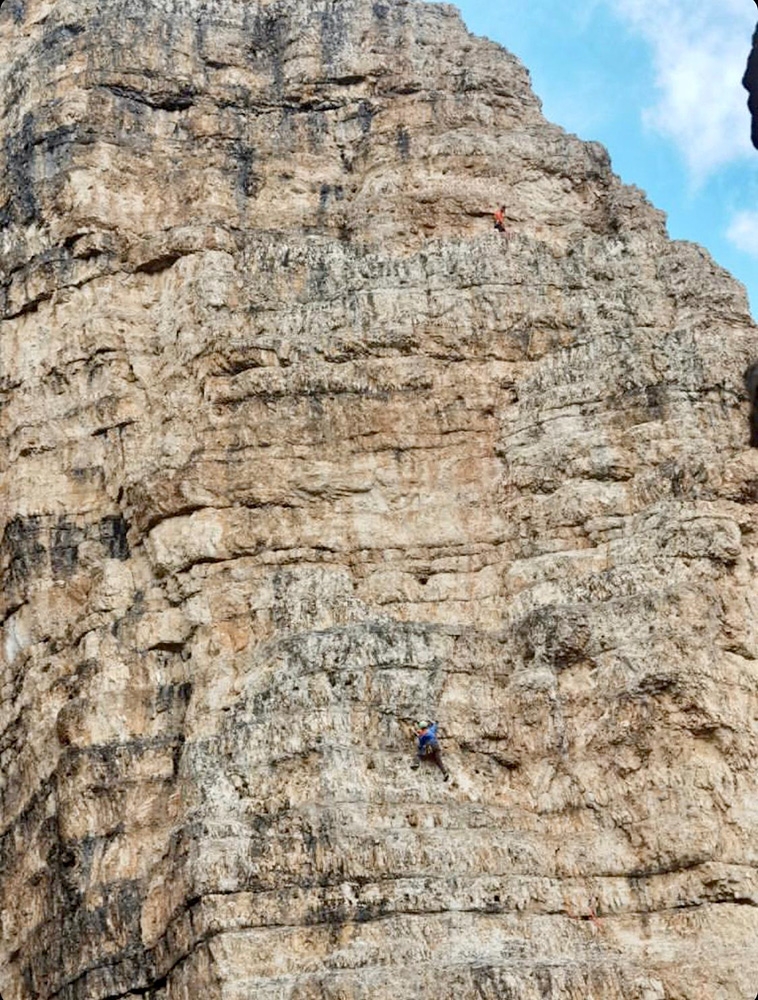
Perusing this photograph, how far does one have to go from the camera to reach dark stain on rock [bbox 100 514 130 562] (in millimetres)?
38250

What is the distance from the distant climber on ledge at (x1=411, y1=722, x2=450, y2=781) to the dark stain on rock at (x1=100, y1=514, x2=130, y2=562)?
25.8 ft

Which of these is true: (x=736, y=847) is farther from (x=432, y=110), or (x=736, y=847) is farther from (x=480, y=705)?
(x=432, y=110)

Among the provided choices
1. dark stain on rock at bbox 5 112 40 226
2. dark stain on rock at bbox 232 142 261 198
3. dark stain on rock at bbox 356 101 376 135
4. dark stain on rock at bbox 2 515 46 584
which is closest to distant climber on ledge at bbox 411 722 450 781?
dark stain on rock at bbox 2 515 46 584

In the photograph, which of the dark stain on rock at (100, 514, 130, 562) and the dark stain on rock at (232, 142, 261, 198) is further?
the dark stain on rock at (232, 142, 261, 198)

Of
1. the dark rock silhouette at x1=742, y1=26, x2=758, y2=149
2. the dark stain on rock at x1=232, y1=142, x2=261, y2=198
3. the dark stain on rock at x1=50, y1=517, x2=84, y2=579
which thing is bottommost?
the dark rock silhouette at x1=742, y1=26, x2=758, y2=149

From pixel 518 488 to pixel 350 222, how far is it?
7.29 m

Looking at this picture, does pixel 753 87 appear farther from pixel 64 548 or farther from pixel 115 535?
pixel 64 548

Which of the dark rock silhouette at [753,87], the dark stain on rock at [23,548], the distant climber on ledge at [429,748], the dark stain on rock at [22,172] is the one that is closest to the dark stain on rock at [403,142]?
the dark stain on rock at [22,172]

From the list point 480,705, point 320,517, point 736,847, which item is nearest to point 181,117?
point 320,517

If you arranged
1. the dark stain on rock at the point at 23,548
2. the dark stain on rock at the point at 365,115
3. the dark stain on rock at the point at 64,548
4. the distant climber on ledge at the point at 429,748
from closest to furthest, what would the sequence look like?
1. the distant climber on ledge at the point at 429,748
2. the dark stain on rock at the point at 64,548
3. the dark stain on rock at the point at 23,548
4. the dark stain on rock at the point at 365,115

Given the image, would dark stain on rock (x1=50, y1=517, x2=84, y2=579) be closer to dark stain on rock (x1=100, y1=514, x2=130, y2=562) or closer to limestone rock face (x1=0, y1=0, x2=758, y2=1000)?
limestone rock face (x1=0, y1=0, x2=758, y2=1000)

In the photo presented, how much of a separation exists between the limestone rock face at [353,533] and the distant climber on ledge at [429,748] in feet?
0.66

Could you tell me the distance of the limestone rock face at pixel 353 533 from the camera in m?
31.3

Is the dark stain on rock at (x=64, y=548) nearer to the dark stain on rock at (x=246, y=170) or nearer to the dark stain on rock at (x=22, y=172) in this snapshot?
the dark stain on rock at (x=22, y=172)
